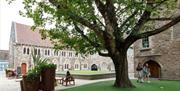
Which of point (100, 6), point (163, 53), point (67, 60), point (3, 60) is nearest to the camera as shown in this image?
point (100, 6)

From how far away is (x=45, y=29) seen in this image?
23.3 meters

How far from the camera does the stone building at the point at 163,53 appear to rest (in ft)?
106

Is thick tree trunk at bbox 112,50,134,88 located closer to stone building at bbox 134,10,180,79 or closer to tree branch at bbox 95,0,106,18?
tree branch at bbox 95,0,106,18

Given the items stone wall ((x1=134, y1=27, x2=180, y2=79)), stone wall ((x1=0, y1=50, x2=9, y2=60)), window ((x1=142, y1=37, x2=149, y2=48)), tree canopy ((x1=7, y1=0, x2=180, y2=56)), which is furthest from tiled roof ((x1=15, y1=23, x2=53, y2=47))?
tree canopy ((x1=7, y1=0, x2=180, y2=56))

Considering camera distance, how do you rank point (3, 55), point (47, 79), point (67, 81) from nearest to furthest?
point (47, 79), point (67, 81), point (3, 55)

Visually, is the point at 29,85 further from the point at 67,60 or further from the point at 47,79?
the point at 67,60

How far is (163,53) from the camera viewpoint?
109 ft

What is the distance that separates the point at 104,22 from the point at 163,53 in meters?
12.8

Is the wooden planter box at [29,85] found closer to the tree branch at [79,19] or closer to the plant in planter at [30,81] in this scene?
the plant in planter at [30,81]

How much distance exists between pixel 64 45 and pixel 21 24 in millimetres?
44763

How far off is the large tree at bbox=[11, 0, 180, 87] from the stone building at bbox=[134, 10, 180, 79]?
336 inches

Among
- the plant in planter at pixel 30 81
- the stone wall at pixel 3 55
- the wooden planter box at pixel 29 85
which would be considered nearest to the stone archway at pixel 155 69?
the plant in planter at pixel 30 81

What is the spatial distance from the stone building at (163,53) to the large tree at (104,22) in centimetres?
854

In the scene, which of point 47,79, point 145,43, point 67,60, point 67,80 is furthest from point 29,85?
point 67,60
